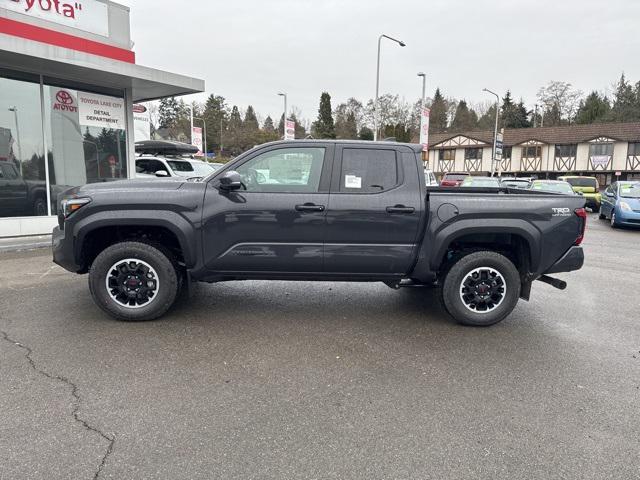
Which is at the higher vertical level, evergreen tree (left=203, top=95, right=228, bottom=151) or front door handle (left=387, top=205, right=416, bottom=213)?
evergreen tree (left=203, top=95, right=228, bottom=151)

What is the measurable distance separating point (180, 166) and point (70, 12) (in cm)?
462

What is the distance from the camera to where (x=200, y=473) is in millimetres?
2426

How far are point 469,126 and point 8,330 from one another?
75.9m

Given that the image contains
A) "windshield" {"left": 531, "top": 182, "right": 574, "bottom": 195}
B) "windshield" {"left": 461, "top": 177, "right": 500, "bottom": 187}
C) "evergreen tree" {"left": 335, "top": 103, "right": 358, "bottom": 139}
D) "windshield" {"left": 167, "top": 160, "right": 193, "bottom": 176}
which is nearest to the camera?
"windshield" {"left": 167, "top": 160, "right": 193, "bottom": 176}

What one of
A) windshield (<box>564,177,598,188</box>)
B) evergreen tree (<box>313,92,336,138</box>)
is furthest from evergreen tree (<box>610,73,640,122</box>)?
windshield (<box>564,177,598,188</box>)

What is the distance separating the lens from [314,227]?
14.8ft

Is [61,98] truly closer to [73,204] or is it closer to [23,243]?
[23,243]

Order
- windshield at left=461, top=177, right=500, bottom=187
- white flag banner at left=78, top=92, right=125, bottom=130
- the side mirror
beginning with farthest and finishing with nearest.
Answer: windshield at left=461, top=177, right=500, bottom=187
white flag banner at left=78, top=92, right=125, bottom=130
the side mirror

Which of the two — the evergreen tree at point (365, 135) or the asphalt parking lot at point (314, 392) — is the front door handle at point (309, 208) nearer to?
the asphalt parking lot at point (314, 392)

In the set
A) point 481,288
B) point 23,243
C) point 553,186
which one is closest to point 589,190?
point 553,186

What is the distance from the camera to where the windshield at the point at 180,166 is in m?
13.0

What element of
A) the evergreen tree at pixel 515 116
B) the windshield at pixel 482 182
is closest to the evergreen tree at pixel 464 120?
the evergreen tree at pixel 515 116

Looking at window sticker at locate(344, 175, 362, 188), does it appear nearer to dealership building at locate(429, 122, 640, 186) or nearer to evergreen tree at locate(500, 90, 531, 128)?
dealership building at locate(429, 122, 640, 186)

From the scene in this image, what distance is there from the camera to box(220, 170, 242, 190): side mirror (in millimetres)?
4320
